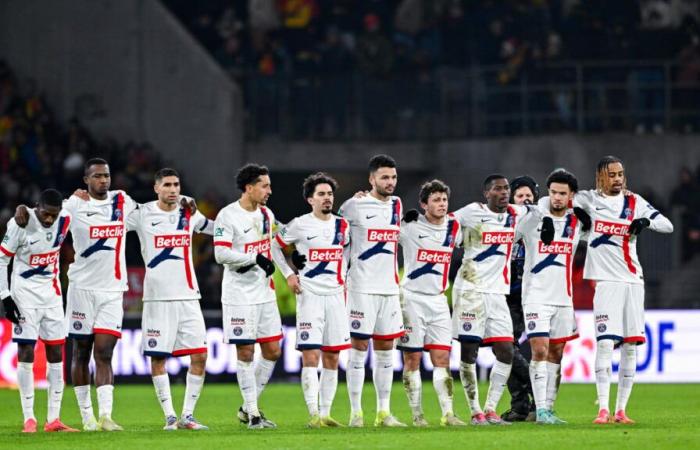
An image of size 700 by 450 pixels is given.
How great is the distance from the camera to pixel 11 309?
15430mm

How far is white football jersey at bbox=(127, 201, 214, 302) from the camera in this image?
51.0ft

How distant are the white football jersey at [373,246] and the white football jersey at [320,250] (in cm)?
12

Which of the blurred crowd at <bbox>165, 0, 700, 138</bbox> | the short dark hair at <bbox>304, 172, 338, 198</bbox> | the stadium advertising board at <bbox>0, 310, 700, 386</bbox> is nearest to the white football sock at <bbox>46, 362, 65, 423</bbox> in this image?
the short dark hair at <bbox>304, 172, 338, 198</bbox>

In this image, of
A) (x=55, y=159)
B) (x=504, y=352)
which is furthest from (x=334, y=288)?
(x=55, y=159)

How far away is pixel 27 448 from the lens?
13.8 m

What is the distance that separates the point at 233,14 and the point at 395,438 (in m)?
20.1

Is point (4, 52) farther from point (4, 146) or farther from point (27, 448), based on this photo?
point (27, 448)

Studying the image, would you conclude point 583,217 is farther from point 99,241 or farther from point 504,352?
point 99,241

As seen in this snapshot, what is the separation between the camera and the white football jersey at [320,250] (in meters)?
15.7

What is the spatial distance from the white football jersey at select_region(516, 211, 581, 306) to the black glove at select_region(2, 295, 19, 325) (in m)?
5.13

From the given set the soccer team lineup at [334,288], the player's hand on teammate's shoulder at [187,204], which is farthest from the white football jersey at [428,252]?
the player's hand on teammate's shoulder at [187,204]

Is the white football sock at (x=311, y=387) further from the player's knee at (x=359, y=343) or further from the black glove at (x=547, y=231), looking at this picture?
the black glove at (x=547, y=231)

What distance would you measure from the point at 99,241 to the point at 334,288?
2409mm

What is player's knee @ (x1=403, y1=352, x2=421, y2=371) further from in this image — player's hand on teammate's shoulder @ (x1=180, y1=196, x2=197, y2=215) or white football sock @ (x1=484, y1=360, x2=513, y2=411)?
player's hand on teammate's shoulder @ (x1=180, y1=196, x2=197, y2=215)
